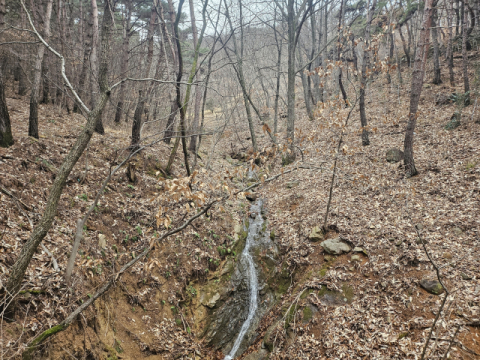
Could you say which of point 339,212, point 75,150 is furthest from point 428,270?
point 75,150

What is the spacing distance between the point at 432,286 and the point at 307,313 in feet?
8.52

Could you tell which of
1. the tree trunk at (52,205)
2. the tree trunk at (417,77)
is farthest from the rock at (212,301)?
the tree trunk at (417,77)

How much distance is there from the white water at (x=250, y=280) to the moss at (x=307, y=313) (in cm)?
189

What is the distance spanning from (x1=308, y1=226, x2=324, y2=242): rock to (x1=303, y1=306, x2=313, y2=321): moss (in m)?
2.21

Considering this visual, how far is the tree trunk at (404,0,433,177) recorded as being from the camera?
761cm

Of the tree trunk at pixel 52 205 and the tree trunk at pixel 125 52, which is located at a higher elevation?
the tree trunk at pixel 125 52

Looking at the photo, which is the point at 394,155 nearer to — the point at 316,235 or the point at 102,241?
the point at 316,235

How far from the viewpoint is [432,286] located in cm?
496

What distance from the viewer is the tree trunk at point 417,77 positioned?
25.0 feet

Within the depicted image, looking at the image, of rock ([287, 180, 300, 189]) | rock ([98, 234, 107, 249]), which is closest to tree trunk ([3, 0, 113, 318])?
rock ([98, 234, 107, 249])

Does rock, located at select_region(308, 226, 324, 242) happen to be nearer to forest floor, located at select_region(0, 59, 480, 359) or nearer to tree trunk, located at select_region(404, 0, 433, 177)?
forest floor, located at select_region(0, 59, 480, 359)

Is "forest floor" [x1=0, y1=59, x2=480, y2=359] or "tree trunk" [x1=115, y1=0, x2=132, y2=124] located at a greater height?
"tree trunk" [x1=115, y1=0, x2=132, y2=124]

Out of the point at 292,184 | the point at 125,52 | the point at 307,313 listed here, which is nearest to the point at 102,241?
the point at 307,313

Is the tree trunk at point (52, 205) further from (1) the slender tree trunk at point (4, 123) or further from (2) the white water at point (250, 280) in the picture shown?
(1) the slender tree trunk at point (4, 123)
